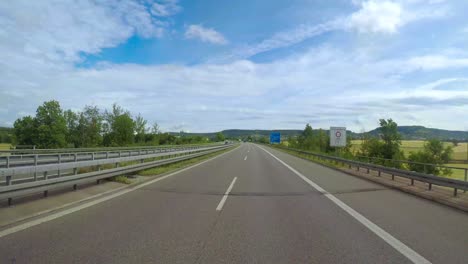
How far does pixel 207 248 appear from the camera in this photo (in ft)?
16.4

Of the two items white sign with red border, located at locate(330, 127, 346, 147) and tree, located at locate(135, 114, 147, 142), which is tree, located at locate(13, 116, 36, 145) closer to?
tree, located at locate(135, 114, 147, 142)

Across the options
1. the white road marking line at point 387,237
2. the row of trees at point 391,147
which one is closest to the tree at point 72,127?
the row of trees at point 391,147

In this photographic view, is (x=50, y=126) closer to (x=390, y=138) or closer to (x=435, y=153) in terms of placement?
(x=390, y=138)

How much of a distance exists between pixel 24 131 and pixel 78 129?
1196cm

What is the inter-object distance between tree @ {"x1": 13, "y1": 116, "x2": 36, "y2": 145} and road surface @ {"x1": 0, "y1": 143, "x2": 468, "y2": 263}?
69.9m

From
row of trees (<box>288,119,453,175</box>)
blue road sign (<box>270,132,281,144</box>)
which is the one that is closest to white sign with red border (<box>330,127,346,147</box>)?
row of trees (<box>288,119,453,175</box>)

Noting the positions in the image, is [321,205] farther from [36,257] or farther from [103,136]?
[103,136]

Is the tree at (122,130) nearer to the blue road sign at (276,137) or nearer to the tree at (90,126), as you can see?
the tree at (90,126)

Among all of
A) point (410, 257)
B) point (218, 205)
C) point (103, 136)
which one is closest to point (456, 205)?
point (410, 257)

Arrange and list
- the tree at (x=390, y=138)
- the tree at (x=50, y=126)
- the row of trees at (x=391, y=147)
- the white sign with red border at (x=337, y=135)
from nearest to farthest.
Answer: the white sign with red border at (x=337, y=135), the tree at (x=50, y=126), the row of trees at (x=391, y=147), the tree at (x=390, y=138)

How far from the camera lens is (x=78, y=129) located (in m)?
79.2

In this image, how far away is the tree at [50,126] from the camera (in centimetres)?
6638

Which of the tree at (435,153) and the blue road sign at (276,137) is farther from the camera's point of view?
the blue road sign at (276,137)

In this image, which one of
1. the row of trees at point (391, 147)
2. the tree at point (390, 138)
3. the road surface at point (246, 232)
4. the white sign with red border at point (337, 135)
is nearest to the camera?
the road surface at point (246, 232)
